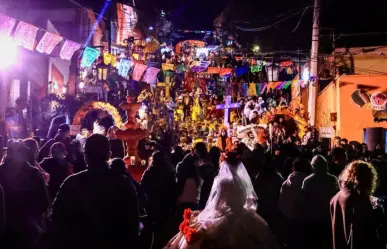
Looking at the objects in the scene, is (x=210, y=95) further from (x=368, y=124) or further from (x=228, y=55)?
(x=368, y=124)

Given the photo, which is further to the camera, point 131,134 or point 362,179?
point 131,134

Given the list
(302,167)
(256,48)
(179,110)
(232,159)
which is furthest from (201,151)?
(256,48)

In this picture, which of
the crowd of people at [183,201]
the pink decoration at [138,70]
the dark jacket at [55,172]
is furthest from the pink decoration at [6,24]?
the pink decoration at [138,70]

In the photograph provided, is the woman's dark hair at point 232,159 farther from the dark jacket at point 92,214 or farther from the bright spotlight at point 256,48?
the bright spotlight at point 256,48

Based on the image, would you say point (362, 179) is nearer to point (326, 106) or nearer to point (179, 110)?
point (179, 110)

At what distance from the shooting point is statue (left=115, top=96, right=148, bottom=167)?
459 inches

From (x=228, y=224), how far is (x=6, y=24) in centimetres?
1193

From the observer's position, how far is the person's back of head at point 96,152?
13.9ft

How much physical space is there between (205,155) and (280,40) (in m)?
35.2

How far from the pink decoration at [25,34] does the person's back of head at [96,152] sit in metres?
12.4

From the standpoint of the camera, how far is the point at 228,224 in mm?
5461

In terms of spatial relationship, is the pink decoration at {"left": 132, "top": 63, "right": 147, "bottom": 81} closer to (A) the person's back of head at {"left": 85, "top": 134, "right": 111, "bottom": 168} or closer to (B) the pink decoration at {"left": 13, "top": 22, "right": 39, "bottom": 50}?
(B) the pink decoration at {"left": 13, "top": 22, "right": 39, "bottom": 50}

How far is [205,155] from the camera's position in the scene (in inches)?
353

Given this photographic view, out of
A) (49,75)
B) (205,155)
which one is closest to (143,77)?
(49,75)
